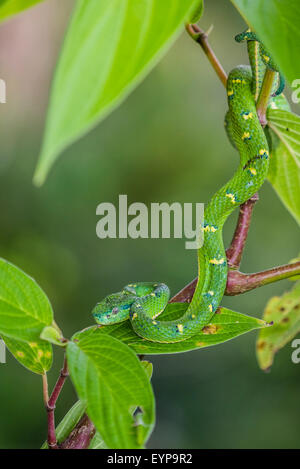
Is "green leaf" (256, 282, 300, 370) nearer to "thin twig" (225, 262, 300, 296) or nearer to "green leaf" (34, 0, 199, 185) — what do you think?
"thin twig" (225, 262, 300, 296)

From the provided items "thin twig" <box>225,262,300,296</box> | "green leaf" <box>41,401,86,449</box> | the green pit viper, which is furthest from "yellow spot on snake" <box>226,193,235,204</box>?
"green leaf" <box>41,401,86,449</box>

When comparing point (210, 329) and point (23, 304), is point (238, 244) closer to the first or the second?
point (210, 329)

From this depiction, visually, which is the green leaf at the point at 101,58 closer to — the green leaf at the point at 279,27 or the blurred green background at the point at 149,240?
the green leaf at the point at 279,27

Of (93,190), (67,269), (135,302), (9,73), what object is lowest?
(67,269)

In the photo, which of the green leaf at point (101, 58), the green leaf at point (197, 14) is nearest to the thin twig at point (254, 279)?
the green leaf at point (197, 14)

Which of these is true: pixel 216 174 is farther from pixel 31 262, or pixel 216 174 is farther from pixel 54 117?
pixel 54 117

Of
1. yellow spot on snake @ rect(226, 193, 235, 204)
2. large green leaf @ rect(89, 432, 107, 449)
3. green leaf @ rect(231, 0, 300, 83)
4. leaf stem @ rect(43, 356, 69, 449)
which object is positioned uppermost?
green leaf @ rect(231, 0, 300, 83)

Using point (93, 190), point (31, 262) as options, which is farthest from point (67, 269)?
point (93, 190)

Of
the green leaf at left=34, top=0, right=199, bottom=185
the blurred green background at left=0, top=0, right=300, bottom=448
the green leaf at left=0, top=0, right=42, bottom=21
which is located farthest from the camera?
the blurred green background at left=0, top=0, right=300, bottom=448
